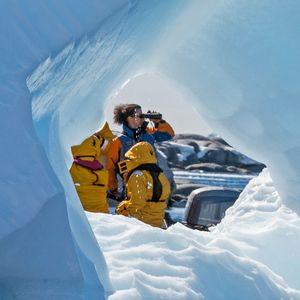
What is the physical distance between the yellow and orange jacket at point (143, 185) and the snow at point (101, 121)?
0.83m

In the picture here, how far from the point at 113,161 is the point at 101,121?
262 centimetres

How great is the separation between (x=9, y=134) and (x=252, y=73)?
1610 mm

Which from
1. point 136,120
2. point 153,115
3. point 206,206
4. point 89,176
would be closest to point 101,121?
point 89,176

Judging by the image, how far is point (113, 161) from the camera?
18.7 ft

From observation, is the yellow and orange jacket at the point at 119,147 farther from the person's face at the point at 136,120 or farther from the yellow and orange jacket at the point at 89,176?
the yellow and orange jacket at the point at 89,176

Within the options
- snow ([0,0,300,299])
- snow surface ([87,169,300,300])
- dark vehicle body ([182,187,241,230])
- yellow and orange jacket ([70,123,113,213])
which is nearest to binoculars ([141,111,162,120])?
dark vehicle body ([182,187,241,230])

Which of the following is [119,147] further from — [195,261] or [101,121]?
[195,261]

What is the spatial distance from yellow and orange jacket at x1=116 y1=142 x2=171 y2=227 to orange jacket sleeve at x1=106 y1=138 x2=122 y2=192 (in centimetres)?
84

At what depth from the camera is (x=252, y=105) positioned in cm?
322

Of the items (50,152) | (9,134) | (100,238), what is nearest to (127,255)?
(100,238)

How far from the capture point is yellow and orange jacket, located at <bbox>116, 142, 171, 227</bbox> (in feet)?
15.4

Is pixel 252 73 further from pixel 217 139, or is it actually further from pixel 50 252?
pixel 217 139

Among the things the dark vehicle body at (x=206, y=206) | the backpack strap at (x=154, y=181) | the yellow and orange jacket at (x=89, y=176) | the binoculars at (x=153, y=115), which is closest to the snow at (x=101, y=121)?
the backpack strap at (x=154, y=181)

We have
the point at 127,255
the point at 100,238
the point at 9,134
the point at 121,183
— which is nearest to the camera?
the point at 9,134
